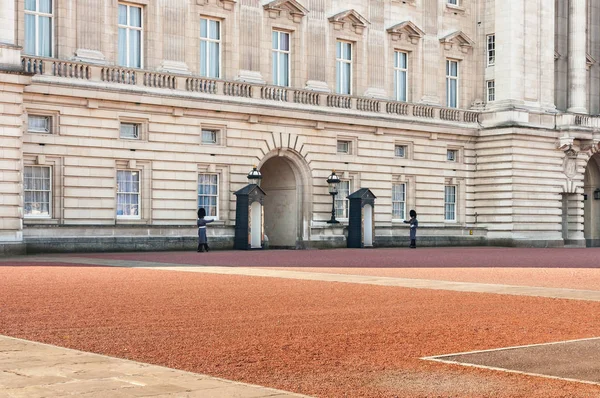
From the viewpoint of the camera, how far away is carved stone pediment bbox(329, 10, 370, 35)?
53.6m

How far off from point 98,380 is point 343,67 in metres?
45.7

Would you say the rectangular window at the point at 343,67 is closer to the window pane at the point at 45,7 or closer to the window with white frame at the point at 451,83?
the window with white frame at the point at 451,83

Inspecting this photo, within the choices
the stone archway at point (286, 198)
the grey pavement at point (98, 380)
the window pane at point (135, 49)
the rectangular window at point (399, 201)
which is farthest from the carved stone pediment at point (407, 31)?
the grey pavement at point (98, 380)

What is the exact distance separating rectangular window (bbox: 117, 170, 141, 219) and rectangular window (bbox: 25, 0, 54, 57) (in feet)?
19.7

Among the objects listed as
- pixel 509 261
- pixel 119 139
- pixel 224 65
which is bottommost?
pixel 509 261

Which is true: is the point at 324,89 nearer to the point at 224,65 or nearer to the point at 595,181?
the point at 224,65

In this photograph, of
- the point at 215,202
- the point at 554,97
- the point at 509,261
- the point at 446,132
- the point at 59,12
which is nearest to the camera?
the point at 509,261

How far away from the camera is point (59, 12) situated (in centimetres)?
4266

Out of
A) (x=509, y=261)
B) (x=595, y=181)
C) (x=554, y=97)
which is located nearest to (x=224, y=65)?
(x=509, y=261)

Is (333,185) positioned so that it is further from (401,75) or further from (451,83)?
(451,83)

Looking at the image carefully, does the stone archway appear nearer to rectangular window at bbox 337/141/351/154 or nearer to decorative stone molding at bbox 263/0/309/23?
rectangular window at bbox 337/141/351/154

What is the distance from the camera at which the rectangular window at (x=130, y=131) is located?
4486 cm

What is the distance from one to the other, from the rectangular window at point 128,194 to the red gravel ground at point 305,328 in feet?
67.6

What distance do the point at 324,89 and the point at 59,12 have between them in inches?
603
